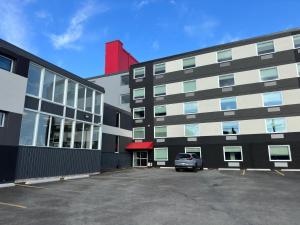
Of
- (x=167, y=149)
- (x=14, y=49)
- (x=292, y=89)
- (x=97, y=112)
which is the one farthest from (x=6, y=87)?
(x=292, y=89)

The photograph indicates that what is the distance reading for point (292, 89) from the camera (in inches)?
973

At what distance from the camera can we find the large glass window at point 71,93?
61.4 ft

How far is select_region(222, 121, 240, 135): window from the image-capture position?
2675cm

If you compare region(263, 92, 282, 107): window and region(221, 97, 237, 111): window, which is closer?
region(263, 92, 282, 107): window

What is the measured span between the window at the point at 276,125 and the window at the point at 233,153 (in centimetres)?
369

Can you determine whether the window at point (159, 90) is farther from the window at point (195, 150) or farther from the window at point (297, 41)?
the window at point (297, 41)

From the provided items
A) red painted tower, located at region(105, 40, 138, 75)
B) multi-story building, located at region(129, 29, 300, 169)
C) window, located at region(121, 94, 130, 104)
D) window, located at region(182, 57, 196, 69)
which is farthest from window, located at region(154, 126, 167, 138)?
red painted tower, located at region(105, 40, 138, 75)

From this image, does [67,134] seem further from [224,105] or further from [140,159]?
[224,105]

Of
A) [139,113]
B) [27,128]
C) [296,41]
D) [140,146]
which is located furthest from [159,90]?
[27,128]

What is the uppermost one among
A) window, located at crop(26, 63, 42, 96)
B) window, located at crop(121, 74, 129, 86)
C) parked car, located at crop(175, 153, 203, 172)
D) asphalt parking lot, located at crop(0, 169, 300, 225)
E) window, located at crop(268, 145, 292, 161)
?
window, located at crop(121, 74, 129, 86)

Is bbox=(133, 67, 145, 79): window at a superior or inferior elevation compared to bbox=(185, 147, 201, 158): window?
superior

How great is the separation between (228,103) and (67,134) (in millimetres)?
18221

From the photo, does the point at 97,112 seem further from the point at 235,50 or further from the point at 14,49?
the point at 235,50

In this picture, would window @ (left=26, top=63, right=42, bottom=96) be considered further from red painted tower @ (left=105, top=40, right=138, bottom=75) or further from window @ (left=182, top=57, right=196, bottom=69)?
red painted tower @ (left=105, top=40, right=138, bottom=75)
